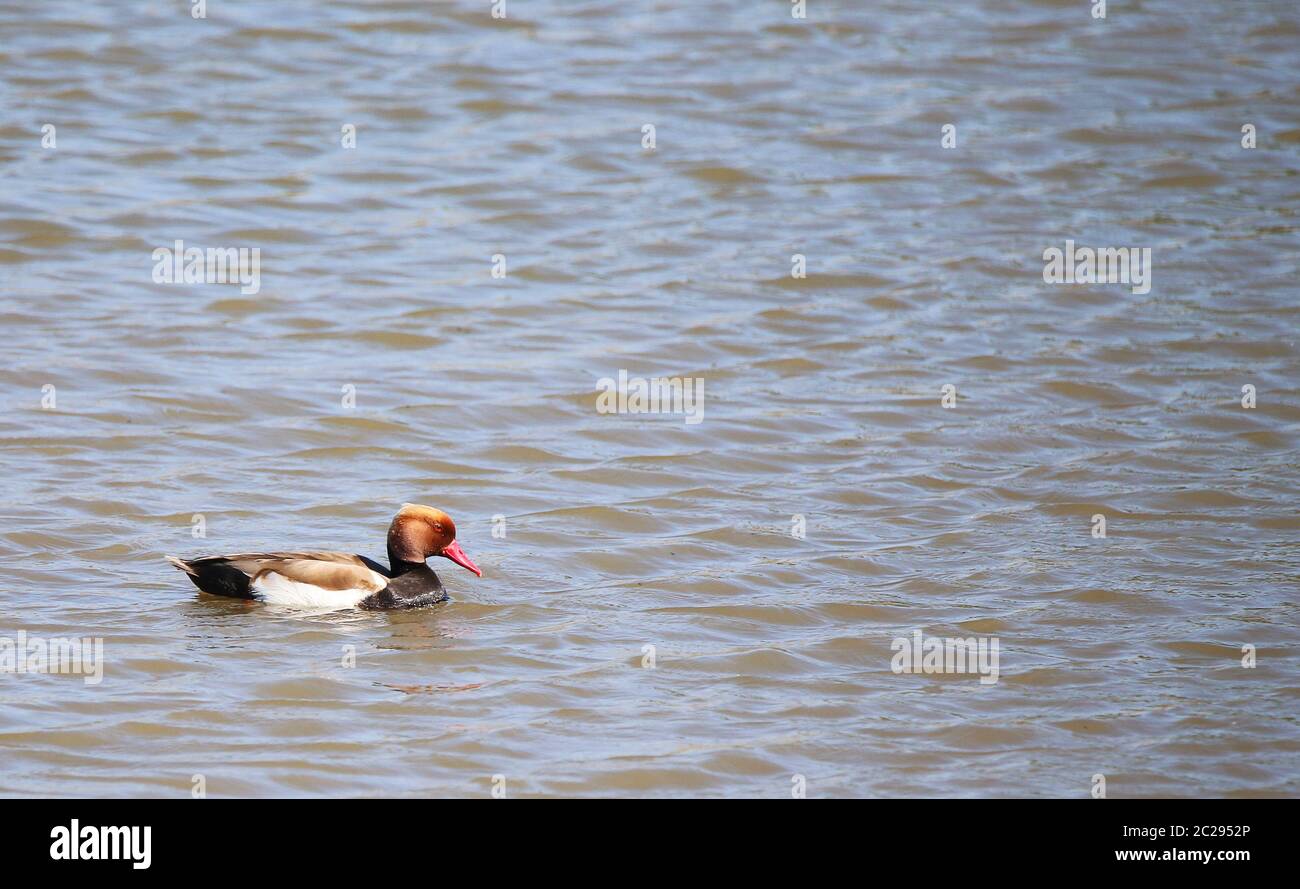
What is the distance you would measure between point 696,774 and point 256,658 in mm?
2028

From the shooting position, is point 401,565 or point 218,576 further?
point 401,565

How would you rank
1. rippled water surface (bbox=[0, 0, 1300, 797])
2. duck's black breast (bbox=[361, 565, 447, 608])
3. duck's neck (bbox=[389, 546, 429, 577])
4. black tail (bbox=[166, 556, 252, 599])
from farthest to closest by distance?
duck's neck (bbox=[389, 546, 429, 577]), duck's black breast (bbox=[361, 565, 447, 608]), black tail (bbox=[166, 556, 252, 599]), rippled water surface (bbox=[0, 0, 1300, 797])

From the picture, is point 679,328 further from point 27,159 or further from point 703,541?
point 27,159

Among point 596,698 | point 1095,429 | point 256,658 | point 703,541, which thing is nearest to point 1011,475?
point 1095,429

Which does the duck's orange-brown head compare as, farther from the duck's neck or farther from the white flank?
the white flank

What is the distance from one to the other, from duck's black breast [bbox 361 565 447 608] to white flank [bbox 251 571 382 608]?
212 mm

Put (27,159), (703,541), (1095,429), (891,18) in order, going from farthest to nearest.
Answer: (891,18), (27,159), (1095,429), (703,541)

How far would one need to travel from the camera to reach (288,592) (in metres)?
7.56

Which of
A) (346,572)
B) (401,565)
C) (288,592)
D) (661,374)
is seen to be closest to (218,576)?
(288,592)

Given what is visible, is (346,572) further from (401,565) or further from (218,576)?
(218,576)

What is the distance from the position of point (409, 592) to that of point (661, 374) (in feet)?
12.7

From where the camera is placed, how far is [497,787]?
6.07m

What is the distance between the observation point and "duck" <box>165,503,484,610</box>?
24.8 feet

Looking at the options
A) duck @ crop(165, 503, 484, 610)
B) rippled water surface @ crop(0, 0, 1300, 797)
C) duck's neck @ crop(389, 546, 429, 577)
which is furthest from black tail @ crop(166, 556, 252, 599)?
duck's neck @ crop(389, 546, 429, 577)
